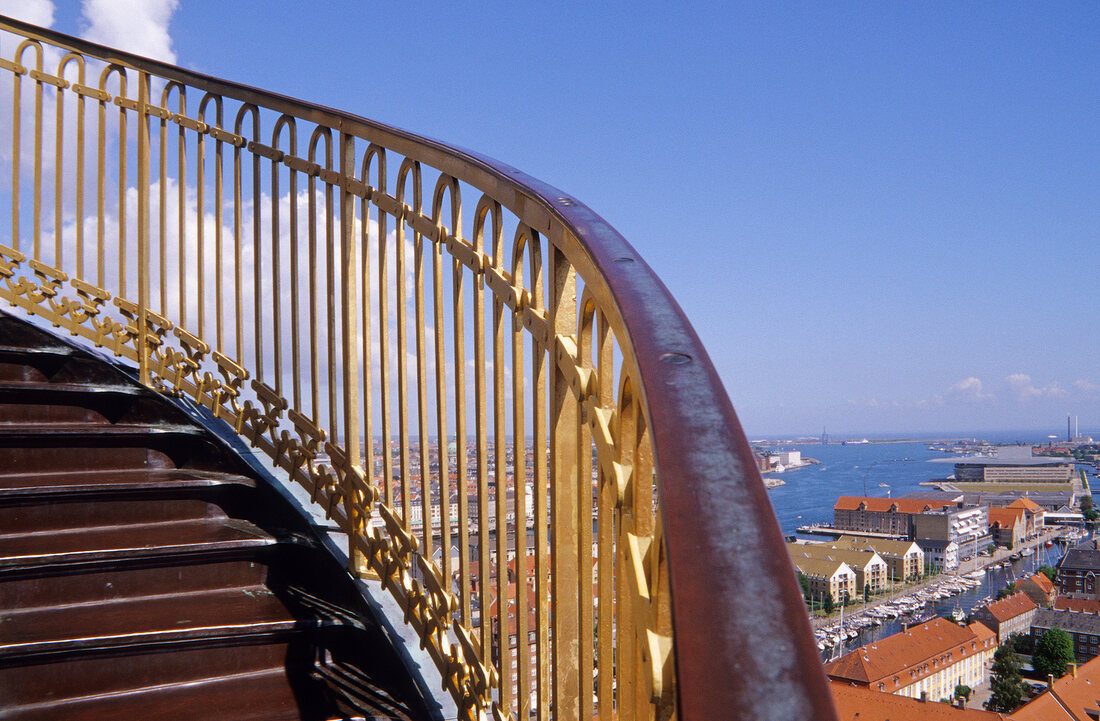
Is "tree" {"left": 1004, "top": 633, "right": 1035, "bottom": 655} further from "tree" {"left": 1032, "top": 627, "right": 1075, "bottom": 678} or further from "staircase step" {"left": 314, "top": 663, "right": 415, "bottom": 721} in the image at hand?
"staircase step" {"left": 314, "top": 663, "right": 415, "bottom": 721}

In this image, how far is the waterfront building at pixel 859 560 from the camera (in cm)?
4459

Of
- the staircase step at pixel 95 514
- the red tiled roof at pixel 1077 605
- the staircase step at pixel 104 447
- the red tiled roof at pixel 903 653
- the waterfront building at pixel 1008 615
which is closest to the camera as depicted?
the staircase step at pixel 95 514

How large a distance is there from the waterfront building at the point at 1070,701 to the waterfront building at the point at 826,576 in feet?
45.0

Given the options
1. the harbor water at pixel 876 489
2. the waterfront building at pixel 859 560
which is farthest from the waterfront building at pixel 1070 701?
the waterfront building at pixel 859 560

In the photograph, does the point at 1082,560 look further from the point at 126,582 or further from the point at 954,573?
the point at 126,582

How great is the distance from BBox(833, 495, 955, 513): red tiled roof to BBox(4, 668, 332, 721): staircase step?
60341mm

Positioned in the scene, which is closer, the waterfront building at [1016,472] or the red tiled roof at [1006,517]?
the red tiled roof at [1006,517]

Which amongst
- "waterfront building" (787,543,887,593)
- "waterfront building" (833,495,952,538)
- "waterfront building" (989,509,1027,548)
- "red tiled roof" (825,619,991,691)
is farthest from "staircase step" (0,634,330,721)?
"waterfront building" (989,509,1027,548)

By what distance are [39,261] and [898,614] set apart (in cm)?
4584

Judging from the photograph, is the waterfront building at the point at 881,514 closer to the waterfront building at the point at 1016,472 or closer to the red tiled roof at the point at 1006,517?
the red tiled roof at the point at 1006,517

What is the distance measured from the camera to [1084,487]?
77.2m

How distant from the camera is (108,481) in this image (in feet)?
7.13

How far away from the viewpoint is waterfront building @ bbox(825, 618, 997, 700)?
2888 cm

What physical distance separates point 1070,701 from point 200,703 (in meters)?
30.7
